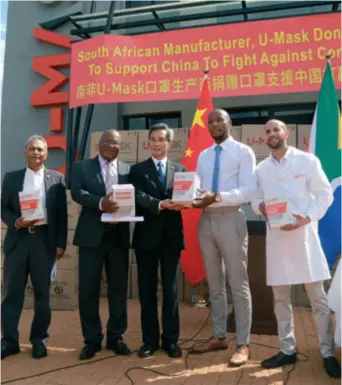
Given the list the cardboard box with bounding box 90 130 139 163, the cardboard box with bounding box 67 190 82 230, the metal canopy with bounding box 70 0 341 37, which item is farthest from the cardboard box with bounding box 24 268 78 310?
the metal canopy with bounding box 70 0 341 37

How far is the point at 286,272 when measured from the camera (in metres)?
2.85

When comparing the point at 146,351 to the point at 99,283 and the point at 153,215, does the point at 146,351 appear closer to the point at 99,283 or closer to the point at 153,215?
the point at 99,283

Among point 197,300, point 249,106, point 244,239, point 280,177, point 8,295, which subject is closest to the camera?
point 280,177

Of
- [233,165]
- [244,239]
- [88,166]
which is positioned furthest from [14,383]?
[233,165]

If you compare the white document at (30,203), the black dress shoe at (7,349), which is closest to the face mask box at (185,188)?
the white document at (30,203)

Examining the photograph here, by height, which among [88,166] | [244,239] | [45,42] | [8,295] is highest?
[45,42]

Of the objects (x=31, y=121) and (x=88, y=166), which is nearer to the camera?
(x=88, y=166)

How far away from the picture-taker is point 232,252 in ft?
10.1

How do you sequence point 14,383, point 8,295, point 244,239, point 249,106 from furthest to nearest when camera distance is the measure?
point 249,106, point 8,295, point 244,239, point 14,383

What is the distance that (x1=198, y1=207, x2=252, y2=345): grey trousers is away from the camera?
3092 mm

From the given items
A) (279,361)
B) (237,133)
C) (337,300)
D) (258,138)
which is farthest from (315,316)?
(237,133)

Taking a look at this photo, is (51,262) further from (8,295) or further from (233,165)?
(233,165)

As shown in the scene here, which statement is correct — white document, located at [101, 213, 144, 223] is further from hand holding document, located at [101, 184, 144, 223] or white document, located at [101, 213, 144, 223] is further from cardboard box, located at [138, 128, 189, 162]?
cardboard box, located at [138, 128, 189, 162]

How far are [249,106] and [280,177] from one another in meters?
4.65
